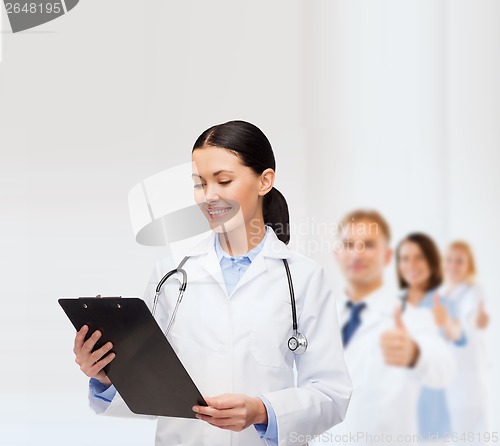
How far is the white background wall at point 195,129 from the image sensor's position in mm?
2521

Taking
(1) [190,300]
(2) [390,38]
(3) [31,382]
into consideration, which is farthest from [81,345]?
(2) [390,38]

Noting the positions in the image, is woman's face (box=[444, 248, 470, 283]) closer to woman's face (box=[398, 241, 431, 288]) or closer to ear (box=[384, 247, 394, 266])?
woman's face (box=[398, 241, 431, 288])

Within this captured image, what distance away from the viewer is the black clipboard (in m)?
1.15

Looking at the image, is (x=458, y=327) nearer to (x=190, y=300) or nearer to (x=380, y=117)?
(x=380, y=117)

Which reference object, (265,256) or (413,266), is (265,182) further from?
(413,266)

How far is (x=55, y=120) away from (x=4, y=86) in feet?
0.74

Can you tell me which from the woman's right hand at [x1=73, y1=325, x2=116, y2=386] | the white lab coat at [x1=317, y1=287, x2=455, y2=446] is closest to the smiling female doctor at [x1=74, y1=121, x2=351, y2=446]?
the woman's right hand at [x1=73, y1=325, x2=116, y2=386]

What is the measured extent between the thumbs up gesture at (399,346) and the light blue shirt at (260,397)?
1.54 meters

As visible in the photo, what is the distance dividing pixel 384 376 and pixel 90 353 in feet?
5.68

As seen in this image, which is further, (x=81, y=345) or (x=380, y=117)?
(x=380, y=117)

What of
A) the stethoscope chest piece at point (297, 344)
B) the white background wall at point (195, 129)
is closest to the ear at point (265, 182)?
the stethoscope chest piece at point (297, 344)

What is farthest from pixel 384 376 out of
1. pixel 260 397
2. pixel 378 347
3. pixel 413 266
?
pixel 260 397

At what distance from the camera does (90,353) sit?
125cm

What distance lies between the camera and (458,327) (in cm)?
290
